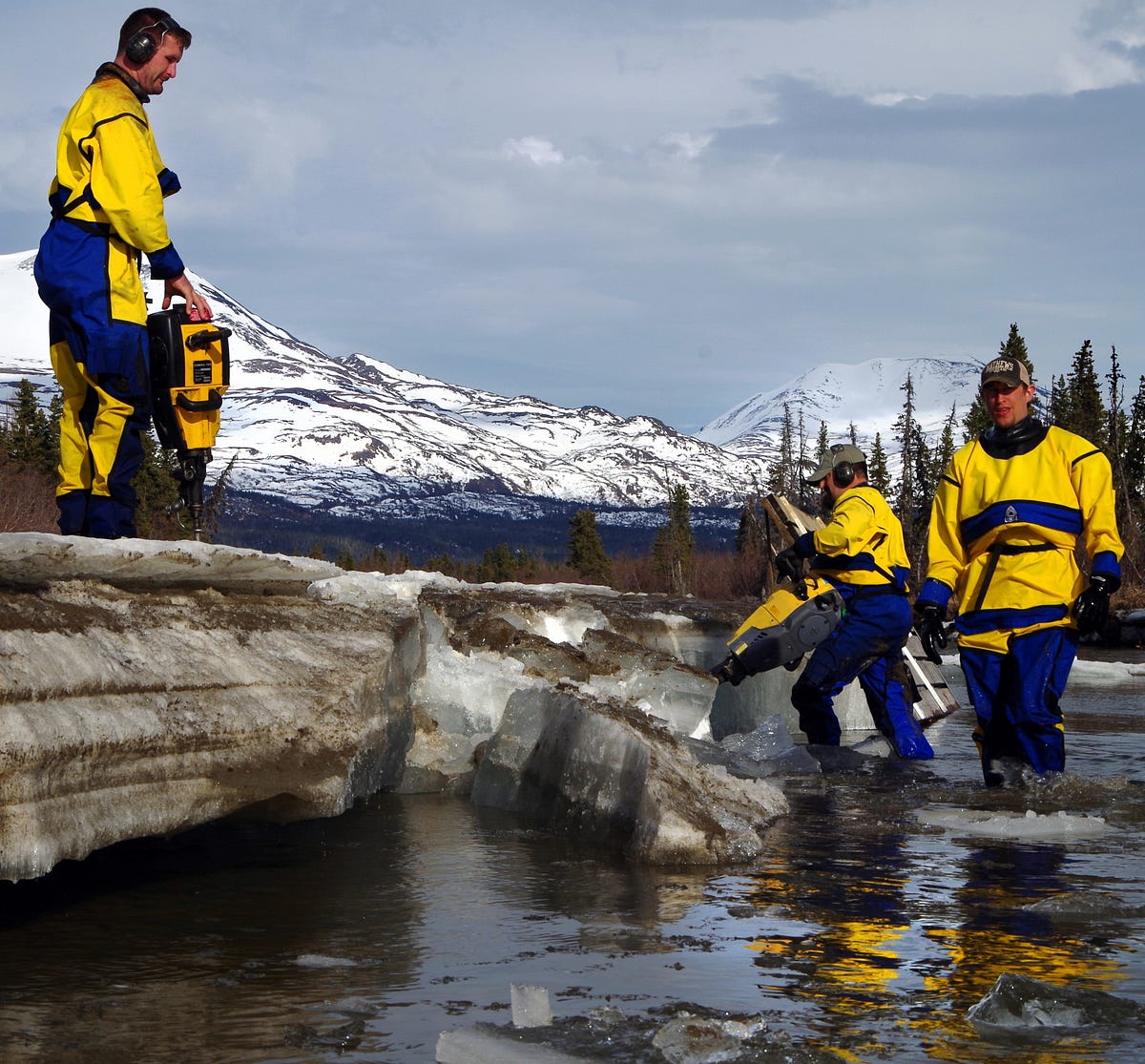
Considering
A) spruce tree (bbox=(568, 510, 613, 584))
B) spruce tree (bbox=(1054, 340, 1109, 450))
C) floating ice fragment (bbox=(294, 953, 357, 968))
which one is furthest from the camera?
spruce tree (bbox=(568, 510, 613, 584))

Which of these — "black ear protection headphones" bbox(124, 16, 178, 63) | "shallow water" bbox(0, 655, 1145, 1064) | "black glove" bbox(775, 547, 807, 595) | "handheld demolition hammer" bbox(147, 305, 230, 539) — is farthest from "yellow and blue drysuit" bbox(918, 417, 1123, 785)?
"black ear protection headphones" bbox(124, 16, 178, 63)

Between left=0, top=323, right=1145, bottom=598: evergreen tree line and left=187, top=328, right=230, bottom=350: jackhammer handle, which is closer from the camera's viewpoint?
left=187, top=328, right=230, bottom=350: jackhammer handle

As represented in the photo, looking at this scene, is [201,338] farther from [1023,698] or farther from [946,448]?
[946,448]

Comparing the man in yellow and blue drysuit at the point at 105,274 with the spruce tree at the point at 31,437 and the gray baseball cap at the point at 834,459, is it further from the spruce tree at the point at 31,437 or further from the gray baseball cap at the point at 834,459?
the spruce tree at the point at 31,437

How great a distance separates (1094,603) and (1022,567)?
1.31 ft

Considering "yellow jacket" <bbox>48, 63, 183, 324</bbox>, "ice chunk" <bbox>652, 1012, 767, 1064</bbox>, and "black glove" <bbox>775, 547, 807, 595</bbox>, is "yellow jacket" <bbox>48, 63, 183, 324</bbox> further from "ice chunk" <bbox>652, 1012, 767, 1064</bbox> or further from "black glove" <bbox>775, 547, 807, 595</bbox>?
"ice chunk" <bbox>652, 1012, 767, 1064</bbox>

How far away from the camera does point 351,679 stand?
18.5 ft

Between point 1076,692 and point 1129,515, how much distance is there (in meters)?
45.6

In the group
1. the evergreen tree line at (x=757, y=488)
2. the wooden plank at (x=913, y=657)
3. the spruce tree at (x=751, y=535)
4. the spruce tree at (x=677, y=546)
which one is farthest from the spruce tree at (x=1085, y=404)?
the wooden plank at (x=913, y=657)

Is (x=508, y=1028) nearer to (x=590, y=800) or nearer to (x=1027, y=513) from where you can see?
(x=590, y=800)

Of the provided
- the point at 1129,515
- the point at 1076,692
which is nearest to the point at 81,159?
the point at 1076,692

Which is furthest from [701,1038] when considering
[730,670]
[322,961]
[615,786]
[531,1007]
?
[730,670]

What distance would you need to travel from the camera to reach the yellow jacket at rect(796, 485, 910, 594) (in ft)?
28.0

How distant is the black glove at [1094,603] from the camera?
6.52 m
